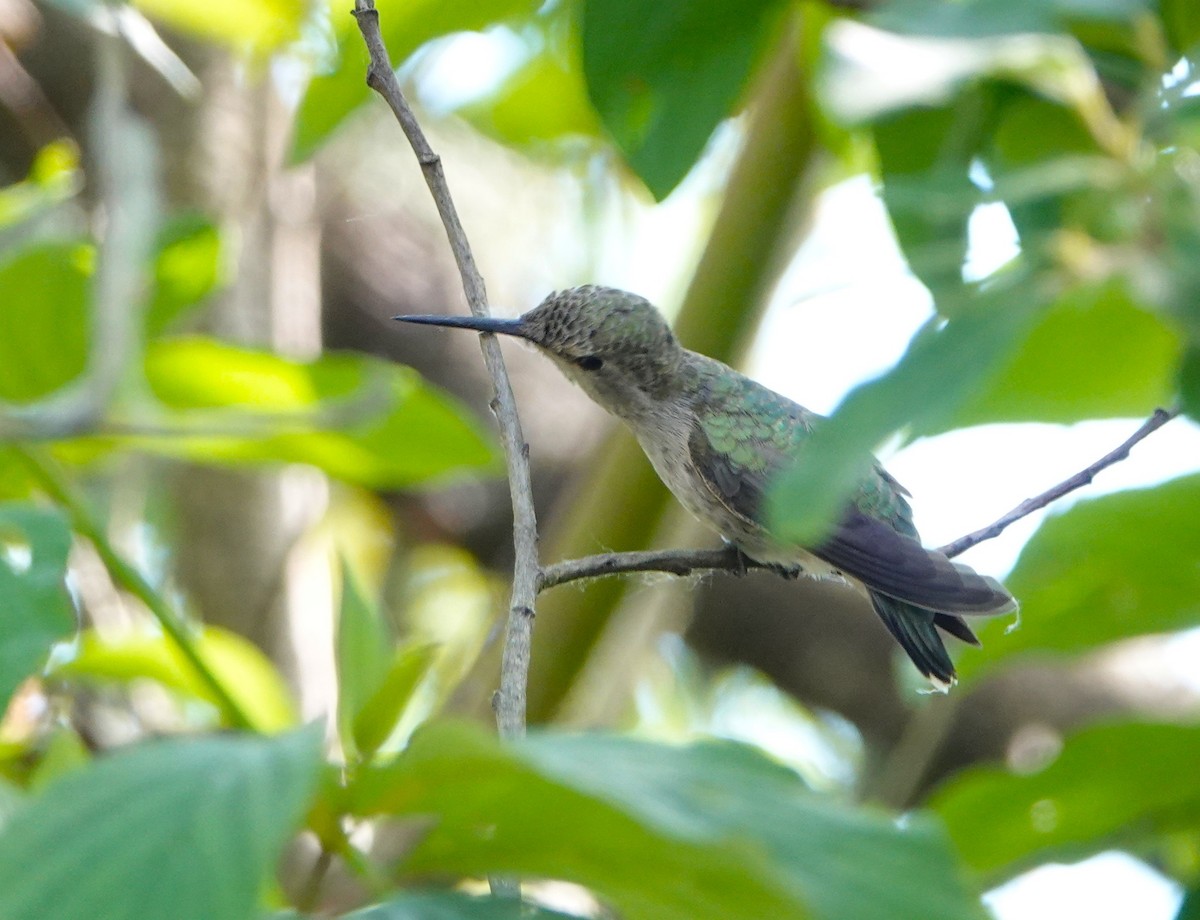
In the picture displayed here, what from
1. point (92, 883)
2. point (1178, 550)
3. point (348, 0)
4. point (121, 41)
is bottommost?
point (92, 883)

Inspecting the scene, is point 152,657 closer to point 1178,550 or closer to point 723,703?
point 1178,550

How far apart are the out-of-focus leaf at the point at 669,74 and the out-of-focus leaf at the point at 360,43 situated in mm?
166

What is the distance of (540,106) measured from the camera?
313cm

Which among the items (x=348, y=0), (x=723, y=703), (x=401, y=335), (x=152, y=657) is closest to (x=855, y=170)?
(x=348, y=0)

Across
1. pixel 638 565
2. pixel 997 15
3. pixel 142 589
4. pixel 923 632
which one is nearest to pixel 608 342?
pixel 923 632

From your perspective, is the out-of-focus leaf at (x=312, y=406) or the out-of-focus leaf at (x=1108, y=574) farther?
the out-of-focus leaf at (x=312, y=406)

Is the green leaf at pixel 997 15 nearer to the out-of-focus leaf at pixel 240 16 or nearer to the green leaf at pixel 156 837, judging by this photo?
the green leaf at pixel 156 837

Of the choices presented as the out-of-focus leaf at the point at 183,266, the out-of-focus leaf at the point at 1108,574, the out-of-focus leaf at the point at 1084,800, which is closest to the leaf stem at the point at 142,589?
the out-of-focus leaf at the point at 183,266

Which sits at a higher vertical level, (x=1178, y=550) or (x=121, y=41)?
(x=121, y=41)

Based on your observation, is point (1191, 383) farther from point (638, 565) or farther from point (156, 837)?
point (156, 837)

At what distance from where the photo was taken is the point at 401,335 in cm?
423

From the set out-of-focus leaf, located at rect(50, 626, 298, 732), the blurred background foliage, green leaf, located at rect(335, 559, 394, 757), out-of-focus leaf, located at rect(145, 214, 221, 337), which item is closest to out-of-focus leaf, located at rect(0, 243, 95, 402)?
the blurred background foliage

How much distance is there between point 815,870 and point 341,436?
1.63 meters

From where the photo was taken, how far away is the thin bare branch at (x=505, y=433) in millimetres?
1128
